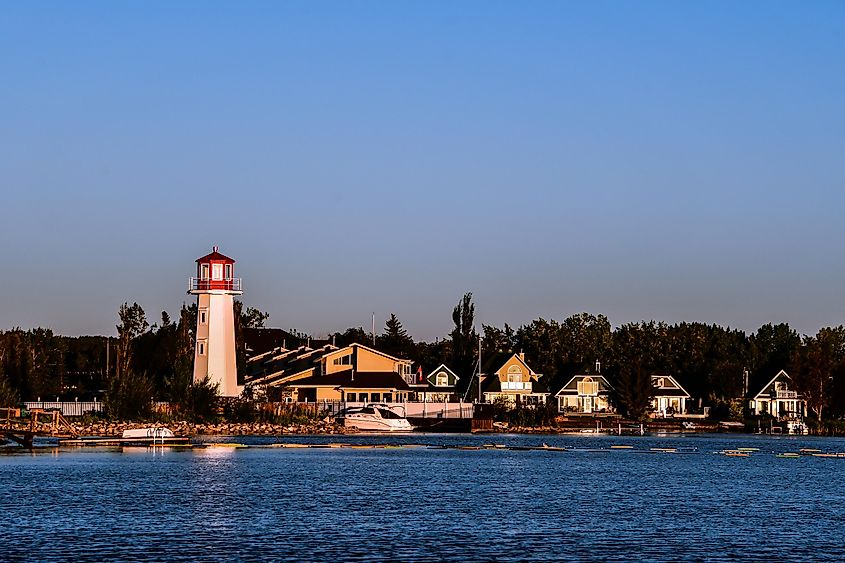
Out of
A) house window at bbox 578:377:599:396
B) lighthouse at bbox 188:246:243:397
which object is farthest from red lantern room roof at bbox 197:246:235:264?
house window at bbox 578:377:599:396

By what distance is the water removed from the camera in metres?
37.7

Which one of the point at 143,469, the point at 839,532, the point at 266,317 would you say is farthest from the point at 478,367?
the point at 839,532

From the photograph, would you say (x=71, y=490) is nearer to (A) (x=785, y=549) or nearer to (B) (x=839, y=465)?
(A) (x=785, y=549)

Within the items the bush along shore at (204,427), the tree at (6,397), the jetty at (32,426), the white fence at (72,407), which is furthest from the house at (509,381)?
the tree at (6,397)

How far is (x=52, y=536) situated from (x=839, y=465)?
1997 inches

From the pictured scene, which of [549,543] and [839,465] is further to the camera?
[839,465]

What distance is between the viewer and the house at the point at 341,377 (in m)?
113

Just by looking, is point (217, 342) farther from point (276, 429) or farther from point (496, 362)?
point (496, 362)

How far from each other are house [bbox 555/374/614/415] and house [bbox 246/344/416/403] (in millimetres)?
20281

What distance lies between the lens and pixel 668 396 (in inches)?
5595

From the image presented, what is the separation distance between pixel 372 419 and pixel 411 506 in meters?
57.9

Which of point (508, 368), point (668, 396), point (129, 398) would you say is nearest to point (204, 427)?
point (129, 398)

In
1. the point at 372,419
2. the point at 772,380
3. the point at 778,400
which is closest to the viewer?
the point at 372,419

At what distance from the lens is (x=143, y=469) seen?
215ft
